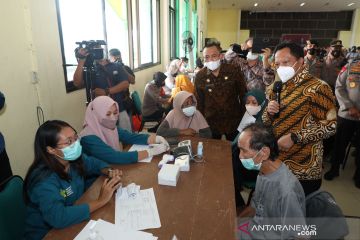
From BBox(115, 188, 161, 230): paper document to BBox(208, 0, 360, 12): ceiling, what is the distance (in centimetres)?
1353

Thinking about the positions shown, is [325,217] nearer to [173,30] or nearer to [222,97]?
[222,97]

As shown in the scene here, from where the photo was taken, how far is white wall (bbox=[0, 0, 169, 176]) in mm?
1839

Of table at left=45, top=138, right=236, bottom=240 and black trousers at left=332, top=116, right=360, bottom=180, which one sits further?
black trousers at left=332, top=116, right=360, bottom=180

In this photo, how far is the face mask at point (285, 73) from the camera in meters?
1.73

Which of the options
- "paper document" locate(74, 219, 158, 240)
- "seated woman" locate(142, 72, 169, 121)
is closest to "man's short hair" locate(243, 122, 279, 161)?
"paper document" locate(74, 219, 158, 240)

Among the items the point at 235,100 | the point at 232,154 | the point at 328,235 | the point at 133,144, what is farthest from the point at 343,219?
the point at 235,100

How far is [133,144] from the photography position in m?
2.17

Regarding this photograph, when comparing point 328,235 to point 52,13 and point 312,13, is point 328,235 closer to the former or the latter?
point 52,13

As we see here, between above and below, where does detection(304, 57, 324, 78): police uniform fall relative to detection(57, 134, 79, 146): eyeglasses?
above

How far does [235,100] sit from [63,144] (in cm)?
176

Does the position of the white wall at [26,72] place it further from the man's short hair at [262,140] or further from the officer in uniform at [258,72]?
the officer in uniform at [258,72]

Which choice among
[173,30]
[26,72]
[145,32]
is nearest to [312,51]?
[145,32]

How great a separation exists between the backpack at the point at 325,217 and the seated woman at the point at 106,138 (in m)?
1.06

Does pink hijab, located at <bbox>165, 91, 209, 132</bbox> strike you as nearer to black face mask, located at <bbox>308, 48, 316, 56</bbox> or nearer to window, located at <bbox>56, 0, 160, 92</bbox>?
window, located at <bbox>56, 0, 160, 92</bbox>
